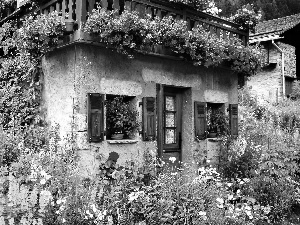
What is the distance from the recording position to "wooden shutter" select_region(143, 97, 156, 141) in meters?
7.23

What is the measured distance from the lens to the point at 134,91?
718 cm

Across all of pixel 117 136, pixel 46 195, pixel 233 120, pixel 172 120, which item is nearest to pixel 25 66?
pixel 117 136

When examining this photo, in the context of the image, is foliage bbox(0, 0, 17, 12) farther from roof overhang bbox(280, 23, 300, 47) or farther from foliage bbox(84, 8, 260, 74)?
roof overhang bbox(280, 23, 300, 47)

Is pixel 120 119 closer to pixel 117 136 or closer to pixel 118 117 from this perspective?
pixel 118 117

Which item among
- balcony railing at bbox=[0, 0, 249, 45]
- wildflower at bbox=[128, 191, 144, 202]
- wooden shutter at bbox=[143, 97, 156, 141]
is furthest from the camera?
wooden shutter at bbox=[143, 97, 156, 141]

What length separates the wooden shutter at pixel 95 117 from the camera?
6.37m

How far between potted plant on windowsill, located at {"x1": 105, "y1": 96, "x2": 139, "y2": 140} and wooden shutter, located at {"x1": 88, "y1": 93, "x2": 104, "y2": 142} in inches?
14.4

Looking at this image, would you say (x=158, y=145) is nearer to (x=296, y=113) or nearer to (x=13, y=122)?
(x=13, y=122)

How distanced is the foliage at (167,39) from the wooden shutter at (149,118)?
101 centimetres

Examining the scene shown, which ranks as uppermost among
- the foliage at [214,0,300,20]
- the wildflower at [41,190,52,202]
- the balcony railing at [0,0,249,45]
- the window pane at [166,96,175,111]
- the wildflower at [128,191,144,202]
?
the foliage at [214,0,300,20]

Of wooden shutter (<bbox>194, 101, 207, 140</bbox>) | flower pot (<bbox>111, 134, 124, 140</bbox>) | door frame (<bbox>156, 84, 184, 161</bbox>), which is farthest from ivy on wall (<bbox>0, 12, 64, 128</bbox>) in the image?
wooden shutter (<bbox>194, 101, 207, 140</bbox>)

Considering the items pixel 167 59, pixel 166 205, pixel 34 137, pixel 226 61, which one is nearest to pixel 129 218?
pixel 166 205

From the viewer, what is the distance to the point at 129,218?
4992mm

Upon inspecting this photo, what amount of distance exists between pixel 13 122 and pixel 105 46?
8.24ft
